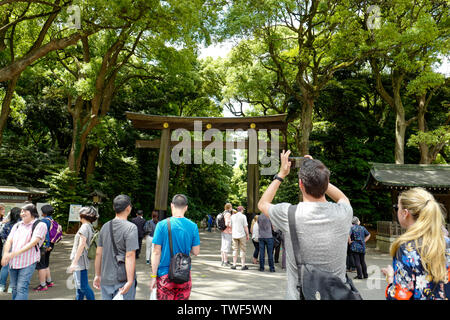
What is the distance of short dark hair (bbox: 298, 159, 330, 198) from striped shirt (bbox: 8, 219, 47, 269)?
148 inches

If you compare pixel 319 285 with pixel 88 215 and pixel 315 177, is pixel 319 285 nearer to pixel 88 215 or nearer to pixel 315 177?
pixel 315 177

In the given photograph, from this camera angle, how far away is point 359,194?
20016 millimetres

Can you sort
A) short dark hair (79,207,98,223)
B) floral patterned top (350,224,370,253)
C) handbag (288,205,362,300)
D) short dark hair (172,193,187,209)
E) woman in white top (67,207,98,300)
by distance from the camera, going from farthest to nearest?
floral patterned top (350,224,370,253)
short dark hair (79,207,98,223)
woman in white top (67,207,98,300)
short dark hair (172,193,187,209)
handbag (288,205,362,300)

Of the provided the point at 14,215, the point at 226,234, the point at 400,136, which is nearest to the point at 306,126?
the point at 400,136

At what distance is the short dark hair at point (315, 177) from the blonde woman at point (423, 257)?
1.97 ft

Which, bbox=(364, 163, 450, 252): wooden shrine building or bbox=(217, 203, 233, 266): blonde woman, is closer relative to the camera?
bbox=(217, 203, 233, 266): blonde woman

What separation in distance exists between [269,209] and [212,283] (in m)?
5.33

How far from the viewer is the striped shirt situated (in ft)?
13.4

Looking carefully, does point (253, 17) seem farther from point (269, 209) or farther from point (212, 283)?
point (269, 209)

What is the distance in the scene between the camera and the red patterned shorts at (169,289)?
3221mm

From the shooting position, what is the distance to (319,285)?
1810 mm

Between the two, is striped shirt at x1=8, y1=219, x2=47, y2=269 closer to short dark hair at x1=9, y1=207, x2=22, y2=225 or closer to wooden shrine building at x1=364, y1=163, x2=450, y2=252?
short dark hair at x1=9, y1=207, x2=22, y2=225

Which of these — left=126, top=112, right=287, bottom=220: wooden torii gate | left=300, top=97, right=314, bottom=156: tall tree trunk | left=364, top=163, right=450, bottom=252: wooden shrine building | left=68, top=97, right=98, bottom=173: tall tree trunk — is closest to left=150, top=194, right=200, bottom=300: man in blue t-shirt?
left=126, top=112, right=287, bottom=220: wooden torii gate

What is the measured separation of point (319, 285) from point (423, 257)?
2.43 ft
